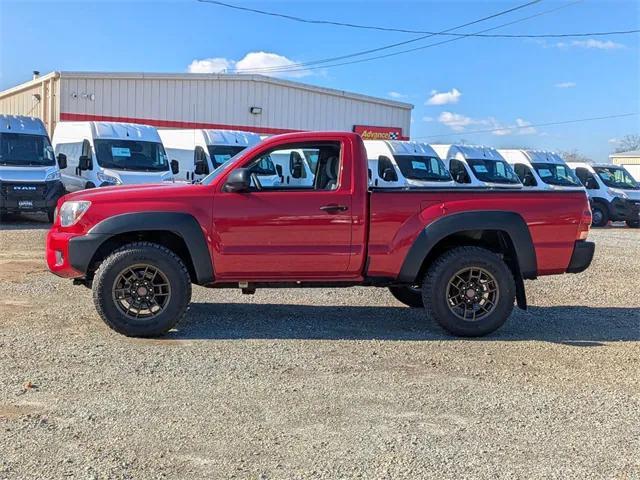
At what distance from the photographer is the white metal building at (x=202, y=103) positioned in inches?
1065

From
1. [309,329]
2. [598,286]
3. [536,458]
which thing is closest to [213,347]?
[309,329]

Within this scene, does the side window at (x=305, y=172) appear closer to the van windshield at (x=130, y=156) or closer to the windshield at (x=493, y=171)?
the van windshield at (x=130, y=156)

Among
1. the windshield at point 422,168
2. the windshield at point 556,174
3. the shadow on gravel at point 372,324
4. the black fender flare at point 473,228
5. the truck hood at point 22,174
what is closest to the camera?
the black fender flare at point 473,228

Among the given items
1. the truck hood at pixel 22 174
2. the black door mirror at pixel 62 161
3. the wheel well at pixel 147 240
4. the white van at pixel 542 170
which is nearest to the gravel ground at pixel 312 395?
the wheel well at pixel 147 240

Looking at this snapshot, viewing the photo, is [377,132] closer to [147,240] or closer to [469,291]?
[469,291]

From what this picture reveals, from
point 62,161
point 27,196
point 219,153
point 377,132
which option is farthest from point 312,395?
point 377,132

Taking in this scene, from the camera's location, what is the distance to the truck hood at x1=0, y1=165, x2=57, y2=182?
15711 mm

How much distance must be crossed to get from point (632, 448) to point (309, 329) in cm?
334

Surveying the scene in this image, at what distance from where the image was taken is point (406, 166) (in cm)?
1922

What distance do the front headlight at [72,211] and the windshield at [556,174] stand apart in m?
19.3

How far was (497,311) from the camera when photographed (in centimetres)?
641

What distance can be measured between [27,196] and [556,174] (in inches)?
658

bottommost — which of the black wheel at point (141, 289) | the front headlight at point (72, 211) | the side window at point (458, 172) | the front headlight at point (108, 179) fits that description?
the black wheel at point (141, 289)

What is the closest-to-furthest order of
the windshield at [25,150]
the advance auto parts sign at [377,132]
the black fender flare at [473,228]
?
the black fender flare at [473,228]
the windshield at [25,150]
the advance auto parts sign at [377,132]
